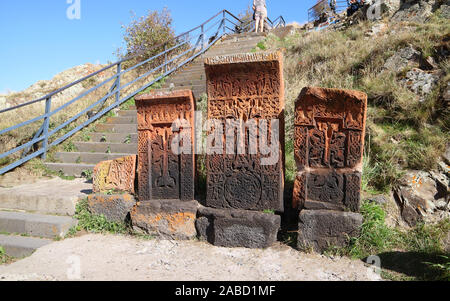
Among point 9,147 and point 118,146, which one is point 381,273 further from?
point 9,147

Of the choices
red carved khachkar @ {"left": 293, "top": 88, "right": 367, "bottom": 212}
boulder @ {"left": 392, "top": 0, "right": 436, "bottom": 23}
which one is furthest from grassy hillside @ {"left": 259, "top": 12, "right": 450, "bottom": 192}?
red carved khachkar @ {"left": 293, "top": 88, "right": 367, "bottom": 212}

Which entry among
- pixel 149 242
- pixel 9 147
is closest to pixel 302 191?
pixel 149 242

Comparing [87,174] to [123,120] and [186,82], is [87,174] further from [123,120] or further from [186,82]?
[186,82]

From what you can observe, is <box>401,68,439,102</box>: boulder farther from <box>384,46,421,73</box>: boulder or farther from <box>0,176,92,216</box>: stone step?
<box>0,176,92,216</box>: stone step

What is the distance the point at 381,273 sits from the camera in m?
2.62

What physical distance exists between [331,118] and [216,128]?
120cm

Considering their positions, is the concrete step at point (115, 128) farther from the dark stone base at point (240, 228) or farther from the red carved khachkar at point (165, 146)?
the dark stone base at point (240, 228)

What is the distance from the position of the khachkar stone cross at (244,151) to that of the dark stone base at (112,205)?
2.99 ft

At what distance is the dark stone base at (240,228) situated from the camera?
3119mm

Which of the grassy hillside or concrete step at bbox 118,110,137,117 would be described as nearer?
the grassy hillside

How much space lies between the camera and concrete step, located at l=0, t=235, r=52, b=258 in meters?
3.19

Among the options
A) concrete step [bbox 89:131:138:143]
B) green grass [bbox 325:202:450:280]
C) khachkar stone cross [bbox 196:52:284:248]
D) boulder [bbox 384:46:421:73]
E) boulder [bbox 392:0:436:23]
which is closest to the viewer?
green grass [bbox 325:202:450:280]

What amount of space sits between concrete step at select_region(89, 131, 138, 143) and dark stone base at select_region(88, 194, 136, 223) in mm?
2444
